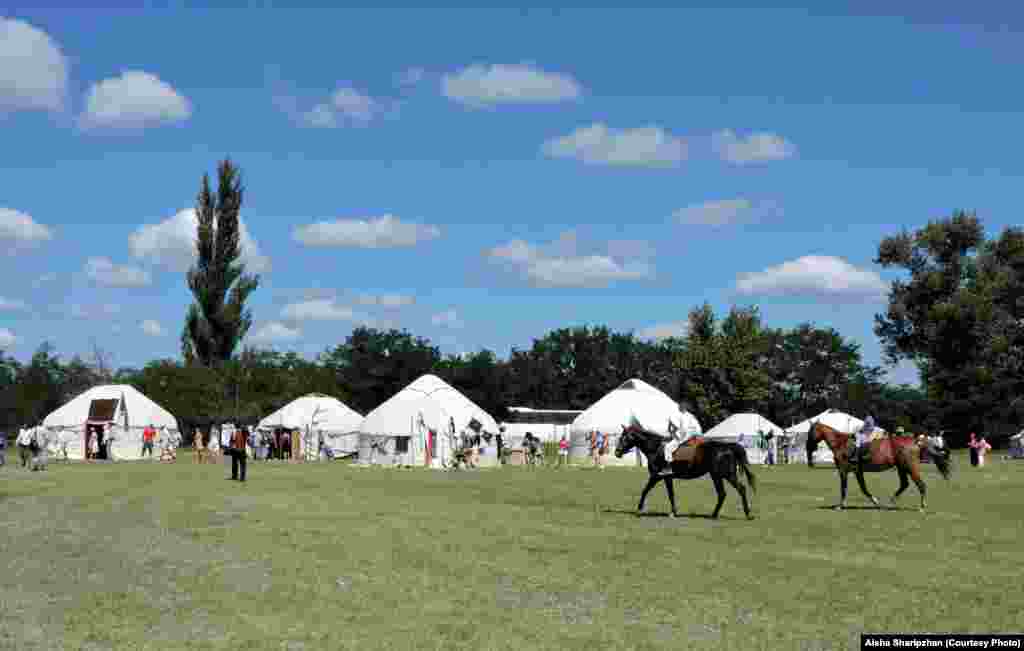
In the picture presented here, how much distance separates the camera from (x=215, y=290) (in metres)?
75.1

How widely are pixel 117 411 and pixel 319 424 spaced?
13.3 m

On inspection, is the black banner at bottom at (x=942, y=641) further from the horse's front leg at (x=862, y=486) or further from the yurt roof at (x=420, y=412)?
the yurt roof at (x=420, y=412)

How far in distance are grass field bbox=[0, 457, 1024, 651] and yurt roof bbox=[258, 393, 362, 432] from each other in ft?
159

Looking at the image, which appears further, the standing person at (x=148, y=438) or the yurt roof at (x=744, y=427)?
the yurt roof at (x=744, y=427)

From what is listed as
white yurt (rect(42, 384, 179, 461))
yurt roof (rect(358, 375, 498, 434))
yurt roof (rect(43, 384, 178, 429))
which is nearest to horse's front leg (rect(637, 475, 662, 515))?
yurt roof (rect(358, 375, 498, 434))

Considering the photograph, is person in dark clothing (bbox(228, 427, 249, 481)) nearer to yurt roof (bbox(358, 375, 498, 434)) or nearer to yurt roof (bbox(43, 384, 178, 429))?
yurt roof (bbox(358, 375, 498, 434))

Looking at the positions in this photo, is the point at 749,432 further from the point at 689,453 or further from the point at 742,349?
the point at 689,453

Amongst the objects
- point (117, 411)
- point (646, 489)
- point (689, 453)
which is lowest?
point (646, 489)

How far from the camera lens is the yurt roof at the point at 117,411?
68.4 m

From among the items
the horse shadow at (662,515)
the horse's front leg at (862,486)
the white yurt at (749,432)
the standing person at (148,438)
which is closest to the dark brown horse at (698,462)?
the horse shadow at (662,515)

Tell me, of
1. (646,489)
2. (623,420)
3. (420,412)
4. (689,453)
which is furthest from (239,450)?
(623,420)

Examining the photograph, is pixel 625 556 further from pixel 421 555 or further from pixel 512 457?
pixel 512 457

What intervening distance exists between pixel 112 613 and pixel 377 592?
9.17 feet

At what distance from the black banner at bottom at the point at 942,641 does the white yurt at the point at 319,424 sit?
6558cm
